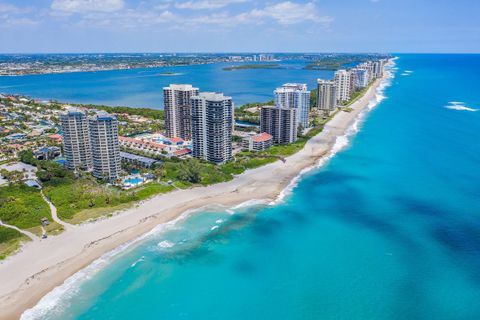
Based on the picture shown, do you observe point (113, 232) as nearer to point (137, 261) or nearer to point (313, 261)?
point (137, 261)

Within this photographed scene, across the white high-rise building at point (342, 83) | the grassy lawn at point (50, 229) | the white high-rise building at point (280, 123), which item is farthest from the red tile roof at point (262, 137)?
the white high-rise building at point (342, 83)

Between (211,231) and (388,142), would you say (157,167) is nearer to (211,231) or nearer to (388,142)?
(211,231)

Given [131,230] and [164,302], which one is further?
[131,230]

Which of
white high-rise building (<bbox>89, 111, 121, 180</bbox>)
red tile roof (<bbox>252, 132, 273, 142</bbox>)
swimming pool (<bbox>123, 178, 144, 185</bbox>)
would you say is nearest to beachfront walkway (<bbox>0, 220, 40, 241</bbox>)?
white high-rise building (<bbox>89, 111, 121, 180</bbox>)

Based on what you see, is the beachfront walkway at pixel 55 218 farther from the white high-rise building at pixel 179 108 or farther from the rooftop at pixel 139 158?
the white high-rise building at pixel 179 108

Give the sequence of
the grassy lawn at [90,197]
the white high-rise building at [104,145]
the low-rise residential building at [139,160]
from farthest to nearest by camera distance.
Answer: the low-rise residential building at [139,160] < the white high-rise building at [104,145] < the grassy lawn at [90,197]

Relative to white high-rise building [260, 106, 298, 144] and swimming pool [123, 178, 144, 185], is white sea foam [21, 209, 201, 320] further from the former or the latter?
white high-rise building [260, 106, 298, 144]

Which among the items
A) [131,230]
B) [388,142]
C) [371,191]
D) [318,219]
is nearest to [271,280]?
[318,219]
